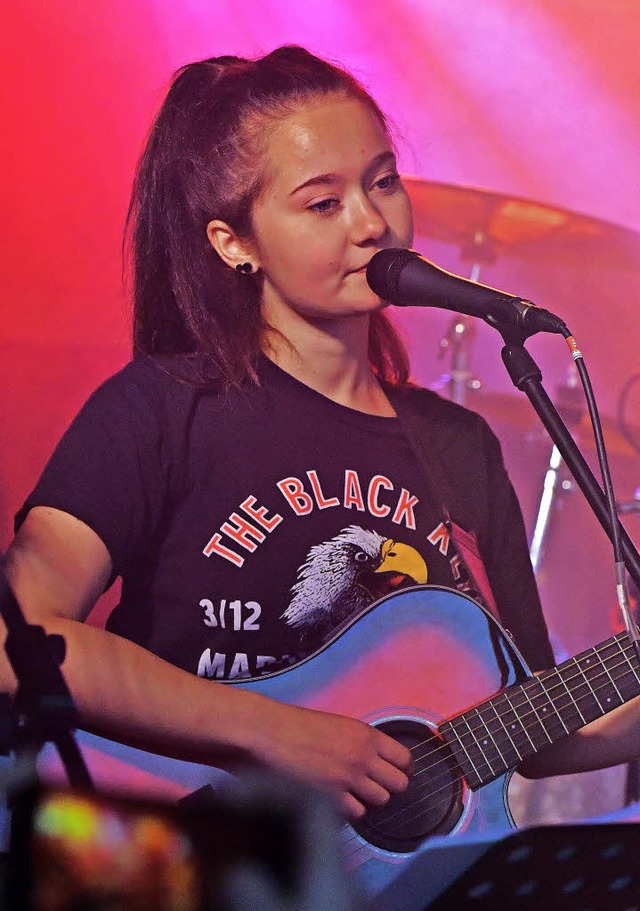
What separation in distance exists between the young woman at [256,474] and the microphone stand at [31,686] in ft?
0.73

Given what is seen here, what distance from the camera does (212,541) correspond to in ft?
5.03

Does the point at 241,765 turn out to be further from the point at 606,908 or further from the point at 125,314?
the point at 125,314

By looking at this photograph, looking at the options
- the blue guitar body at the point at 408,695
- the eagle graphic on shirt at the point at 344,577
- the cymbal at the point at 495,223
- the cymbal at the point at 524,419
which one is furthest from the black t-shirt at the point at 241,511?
the cymbal at the point at 524,419

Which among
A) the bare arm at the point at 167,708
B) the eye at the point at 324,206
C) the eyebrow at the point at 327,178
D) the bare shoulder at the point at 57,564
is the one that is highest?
the eyebrow at the point at 327,178

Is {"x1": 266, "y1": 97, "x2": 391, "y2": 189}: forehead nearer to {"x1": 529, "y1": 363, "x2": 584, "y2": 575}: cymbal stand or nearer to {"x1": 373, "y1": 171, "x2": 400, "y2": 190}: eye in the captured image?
{"x1": 373, "y1": 171, "x2": 400, "y2": 190}: eye

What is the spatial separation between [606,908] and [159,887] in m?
0.44

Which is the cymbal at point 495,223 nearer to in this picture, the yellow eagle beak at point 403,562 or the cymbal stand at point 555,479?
the cymbal stand at point 555,479

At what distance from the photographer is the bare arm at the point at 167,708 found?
132 cm

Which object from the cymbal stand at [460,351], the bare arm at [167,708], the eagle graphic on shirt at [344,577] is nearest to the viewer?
the bare arm at [167,708]

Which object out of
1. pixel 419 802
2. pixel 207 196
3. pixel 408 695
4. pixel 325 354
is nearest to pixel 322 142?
pixel 207 196

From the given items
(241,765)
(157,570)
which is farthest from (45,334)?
(241,765)

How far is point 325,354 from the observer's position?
1684 millimetres

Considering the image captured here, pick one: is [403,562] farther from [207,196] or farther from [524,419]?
[524,419]

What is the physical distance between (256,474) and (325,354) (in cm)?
24
